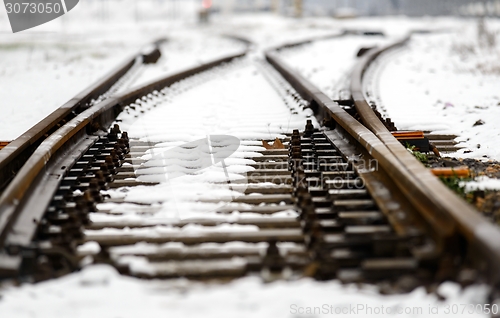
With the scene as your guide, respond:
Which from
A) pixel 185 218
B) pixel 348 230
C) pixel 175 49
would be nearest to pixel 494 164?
pixel 348 230

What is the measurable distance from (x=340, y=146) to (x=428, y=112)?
10.5 ft

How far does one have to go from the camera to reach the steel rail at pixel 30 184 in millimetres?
3279

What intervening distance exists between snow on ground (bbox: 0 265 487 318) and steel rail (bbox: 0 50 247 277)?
0.32m

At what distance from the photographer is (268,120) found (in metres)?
7.25

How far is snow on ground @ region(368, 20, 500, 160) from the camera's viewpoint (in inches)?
268

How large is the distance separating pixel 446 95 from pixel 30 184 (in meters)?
7.42

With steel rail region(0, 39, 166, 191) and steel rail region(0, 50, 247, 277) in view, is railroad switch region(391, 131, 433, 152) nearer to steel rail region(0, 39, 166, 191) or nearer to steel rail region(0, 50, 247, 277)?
steel rail region(0, 50, 247, 277)

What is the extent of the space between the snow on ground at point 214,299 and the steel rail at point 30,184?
32 centimetres

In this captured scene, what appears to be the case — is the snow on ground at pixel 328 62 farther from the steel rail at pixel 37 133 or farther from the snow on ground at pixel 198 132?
the steel rail at pixel 37 133

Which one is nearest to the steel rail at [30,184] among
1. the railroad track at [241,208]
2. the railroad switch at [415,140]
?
the railroad track at [241,208]

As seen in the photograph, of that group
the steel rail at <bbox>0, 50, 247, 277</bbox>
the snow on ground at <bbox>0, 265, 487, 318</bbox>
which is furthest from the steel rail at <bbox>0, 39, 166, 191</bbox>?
the snow on ground at <bbox>0, 265, 487, 318</bbox>

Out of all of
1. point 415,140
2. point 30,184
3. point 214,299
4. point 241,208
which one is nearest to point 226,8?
point 415,140

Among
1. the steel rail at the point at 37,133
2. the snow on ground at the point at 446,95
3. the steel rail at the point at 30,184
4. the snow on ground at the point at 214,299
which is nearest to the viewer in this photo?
the snow on ground at the point at 214,299

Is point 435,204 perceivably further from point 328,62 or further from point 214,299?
point 328,62
